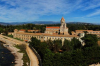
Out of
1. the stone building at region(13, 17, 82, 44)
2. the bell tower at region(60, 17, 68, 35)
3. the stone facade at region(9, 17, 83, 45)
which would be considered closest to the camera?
the stone facade at region(9, 17, 83, 45)

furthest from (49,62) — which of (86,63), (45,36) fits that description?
(45,36)

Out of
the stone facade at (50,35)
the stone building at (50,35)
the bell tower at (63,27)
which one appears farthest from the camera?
the bell tower at (63,27)

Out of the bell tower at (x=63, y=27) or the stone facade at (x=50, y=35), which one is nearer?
the stone facade at (x=50, y=35)

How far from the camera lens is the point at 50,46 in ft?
94.2

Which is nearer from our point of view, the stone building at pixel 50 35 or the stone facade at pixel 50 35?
the stone facade at pixel 50 35

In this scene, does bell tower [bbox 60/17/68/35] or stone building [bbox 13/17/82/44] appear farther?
bell tower [bbox 60/17/68/35]

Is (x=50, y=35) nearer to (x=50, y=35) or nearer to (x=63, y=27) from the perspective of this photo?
(x=50, y=35)

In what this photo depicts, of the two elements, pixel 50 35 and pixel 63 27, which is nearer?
pixel 50 35

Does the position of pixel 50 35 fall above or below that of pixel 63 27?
below

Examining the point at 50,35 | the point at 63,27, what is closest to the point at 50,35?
the point at 50,35

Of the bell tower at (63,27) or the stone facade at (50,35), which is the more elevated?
the bell tower at (63,27)

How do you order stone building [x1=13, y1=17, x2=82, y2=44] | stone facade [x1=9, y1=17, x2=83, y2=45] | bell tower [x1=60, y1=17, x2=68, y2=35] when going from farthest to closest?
bell tower [x1=60, y1=17, x2=68, y2=35], stone building [x1=13, y1=17, x2=82, y2=44], stone facade [x1=9, y1=17, x2=83, y2=45]

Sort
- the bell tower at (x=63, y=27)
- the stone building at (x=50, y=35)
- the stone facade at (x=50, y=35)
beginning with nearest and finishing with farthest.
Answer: the stone facade at (x=50, y=35) → the stone building at (x=50, y=35) → the bell tower at (x=63, y=27)

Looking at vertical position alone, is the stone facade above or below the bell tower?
below
